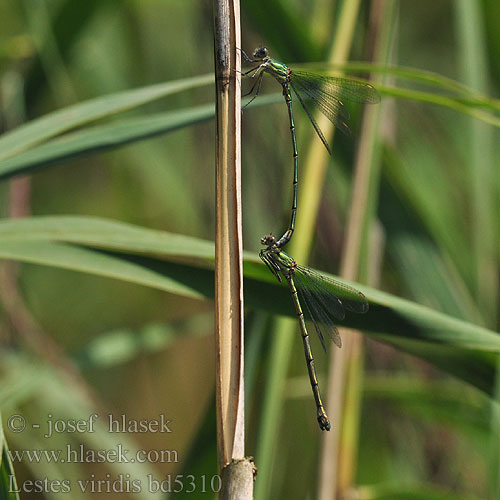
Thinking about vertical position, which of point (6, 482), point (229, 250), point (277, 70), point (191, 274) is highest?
point (277, 70)

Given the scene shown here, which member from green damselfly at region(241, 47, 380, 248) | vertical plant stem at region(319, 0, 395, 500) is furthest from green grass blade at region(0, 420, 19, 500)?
vertical plant stem at region(319, 0, 395, 500)

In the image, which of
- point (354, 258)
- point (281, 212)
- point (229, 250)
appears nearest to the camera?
point (229, 250)

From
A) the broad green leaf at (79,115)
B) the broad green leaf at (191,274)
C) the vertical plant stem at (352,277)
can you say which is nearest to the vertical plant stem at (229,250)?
the broad green leaf at (191,274)

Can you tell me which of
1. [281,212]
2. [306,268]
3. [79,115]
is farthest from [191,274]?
[281,212]

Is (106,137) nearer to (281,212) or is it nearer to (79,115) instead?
(79,115)

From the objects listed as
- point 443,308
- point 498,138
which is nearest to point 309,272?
point 443,308

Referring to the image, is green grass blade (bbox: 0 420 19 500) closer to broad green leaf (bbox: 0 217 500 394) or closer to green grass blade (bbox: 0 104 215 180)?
broad green leaf (bbox: 0 217 500 394)

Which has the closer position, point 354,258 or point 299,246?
point 299,246
